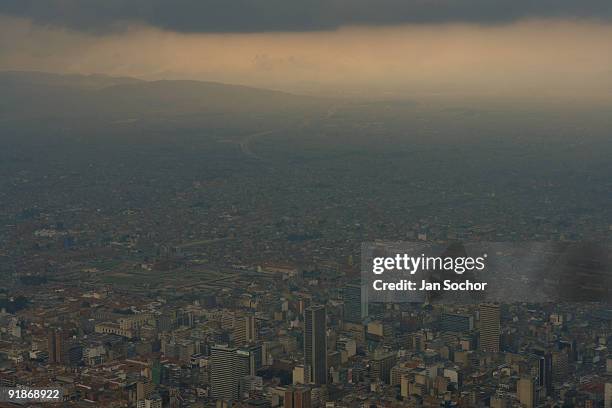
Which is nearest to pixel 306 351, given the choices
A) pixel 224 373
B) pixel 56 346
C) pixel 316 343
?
pixel 316 343

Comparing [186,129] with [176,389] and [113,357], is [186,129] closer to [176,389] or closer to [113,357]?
[113,357]

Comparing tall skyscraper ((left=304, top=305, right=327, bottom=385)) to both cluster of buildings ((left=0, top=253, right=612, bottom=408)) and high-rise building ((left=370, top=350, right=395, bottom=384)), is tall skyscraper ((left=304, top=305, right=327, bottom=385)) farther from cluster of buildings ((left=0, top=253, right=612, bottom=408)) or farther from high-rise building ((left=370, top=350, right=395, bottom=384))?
high-rise building ((left=370, top=350, right=395, bottom=384))

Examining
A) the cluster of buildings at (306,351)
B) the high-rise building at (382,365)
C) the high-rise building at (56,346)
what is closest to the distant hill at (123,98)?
the cluster of buildings at (306,351)

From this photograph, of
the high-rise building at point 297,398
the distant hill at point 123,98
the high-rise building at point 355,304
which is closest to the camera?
the high-rise building at point 297,398

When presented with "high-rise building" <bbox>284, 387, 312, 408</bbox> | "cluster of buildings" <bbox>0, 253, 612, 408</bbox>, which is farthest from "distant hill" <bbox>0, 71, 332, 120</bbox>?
"high-rise building" <bbox>284, 387, 312, 408</bbox>

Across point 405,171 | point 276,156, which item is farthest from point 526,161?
point 276,156

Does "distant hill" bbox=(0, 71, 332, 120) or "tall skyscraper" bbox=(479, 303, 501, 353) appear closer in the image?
"tall skyscraper" bbox=(479, 303, 501, 353)

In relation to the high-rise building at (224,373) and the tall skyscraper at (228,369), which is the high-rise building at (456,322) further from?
the high-rise building at (224,373)
